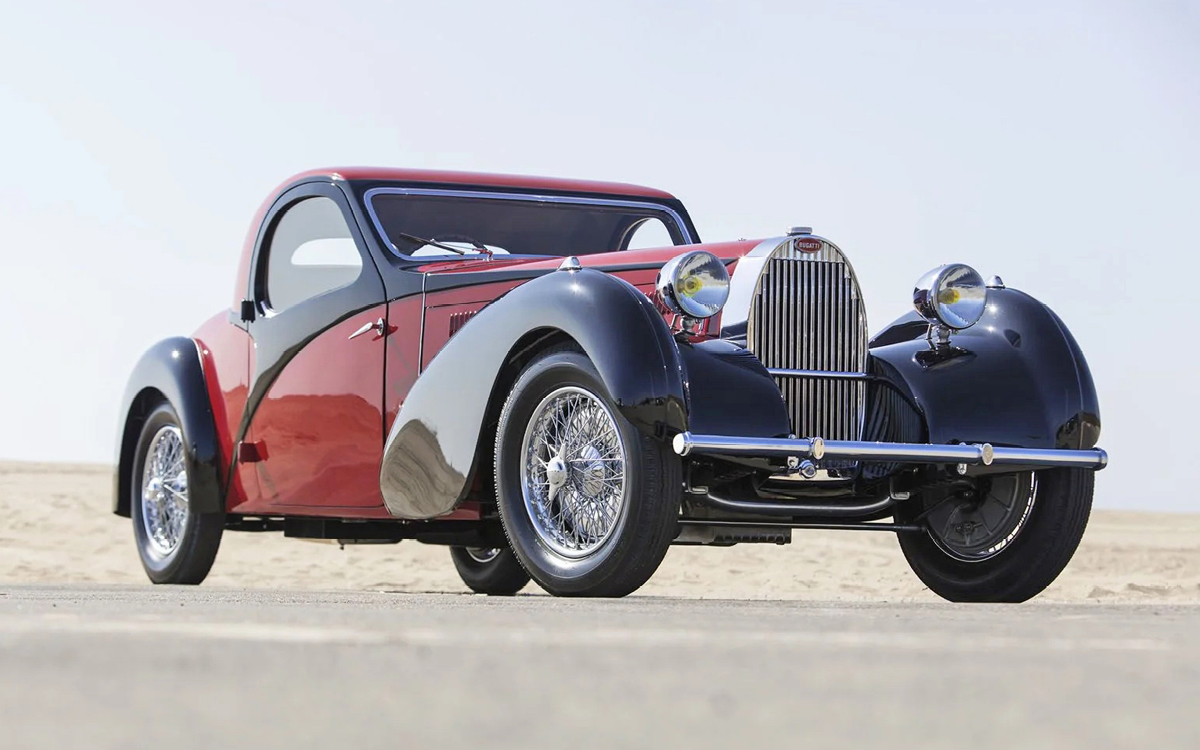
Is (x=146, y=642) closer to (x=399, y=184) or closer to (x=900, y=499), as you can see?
(x=900, y=499)

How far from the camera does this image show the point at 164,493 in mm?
8688

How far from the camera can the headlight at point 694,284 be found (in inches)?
231

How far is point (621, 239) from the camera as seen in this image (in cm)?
827

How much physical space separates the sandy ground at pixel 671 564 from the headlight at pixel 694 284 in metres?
3.94

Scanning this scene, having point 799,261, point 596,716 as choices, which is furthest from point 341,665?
point 799,261

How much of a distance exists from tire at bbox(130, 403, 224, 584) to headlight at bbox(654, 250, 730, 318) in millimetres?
3236

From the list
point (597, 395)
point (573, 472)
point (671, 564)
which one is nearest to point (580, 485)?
point (573, 472)

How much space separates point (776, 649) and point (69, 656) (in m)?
1.25

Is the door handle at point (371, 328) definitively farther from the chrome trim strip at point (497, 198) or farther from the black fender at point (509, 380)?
the black fender at point (509, 380)

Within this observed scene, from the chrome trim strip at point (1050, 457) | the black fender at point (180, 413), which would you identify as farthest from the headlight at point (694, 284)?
the black fender at point (180, 413)

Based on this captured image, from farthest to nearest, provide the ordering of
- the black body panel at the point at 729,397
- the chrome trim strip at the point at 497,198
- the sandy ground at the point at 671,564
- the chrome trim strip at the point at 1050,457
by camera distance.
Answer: the sandy ground at the point at 671,564, the chrome trim strip at the point at 497,198, the chrome trim strip at the point at 1050,457, the black body panel at the point at 729,397

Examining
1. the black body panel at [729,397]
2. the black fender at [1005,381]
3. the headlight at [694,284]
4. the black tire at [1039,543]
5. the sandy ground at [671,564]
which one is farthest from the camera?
the sandy ground at [671,564]

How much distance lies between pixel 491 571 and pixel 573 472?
11.7 feet

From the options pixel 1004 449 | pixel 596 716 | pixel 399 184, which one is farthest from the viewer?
pixel 399 184
